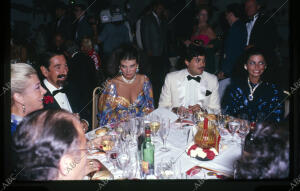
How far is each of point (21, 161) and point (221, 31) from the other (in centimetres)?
394

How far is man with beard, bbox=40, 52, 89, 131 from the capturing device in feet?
8.75

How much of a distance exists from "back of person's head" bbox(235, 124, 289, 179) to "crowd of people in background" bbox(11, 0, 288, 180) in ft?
0.08

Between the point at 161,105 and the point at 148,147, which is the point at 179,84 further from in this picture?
the point at 148,147

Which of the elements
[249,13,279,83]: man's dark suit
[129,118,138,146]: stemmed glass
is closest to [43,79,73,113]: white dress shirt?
[129,118,138,146]: stemmed glass

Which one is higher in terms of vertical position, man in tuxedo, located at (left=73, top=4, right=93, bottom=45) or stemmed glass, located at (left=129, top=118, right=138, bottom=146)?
man in tuxedo, located at (left=73, top=4, right=93, bottom=45)

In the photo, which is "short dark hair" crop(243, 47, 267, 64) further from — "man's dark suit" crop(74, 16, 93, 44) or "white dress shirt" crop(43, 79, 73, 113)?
"man's dark suit" crop(74, 16, 93, 44)

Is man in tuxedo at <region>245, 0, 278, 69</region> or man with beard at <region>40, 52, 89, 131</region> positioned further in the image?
man in tuxedo at <region>245, 0, 278, 69</region>

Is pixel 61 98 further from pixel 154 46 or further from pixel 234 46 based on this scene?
pixel 234 46

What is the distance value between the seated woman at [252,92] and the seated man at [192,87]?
30 cm

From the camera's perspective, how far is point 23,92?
236cm

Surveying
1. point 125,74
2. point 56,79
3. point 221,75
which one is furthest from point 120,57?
point 221,75

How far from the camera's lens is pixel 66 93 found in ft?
9.36

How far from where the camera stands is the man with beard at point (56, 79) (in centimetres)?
267

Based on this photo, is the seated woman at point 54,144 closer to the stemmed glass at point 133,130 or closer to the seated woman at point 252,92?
the stemmed glass at point 133,130
